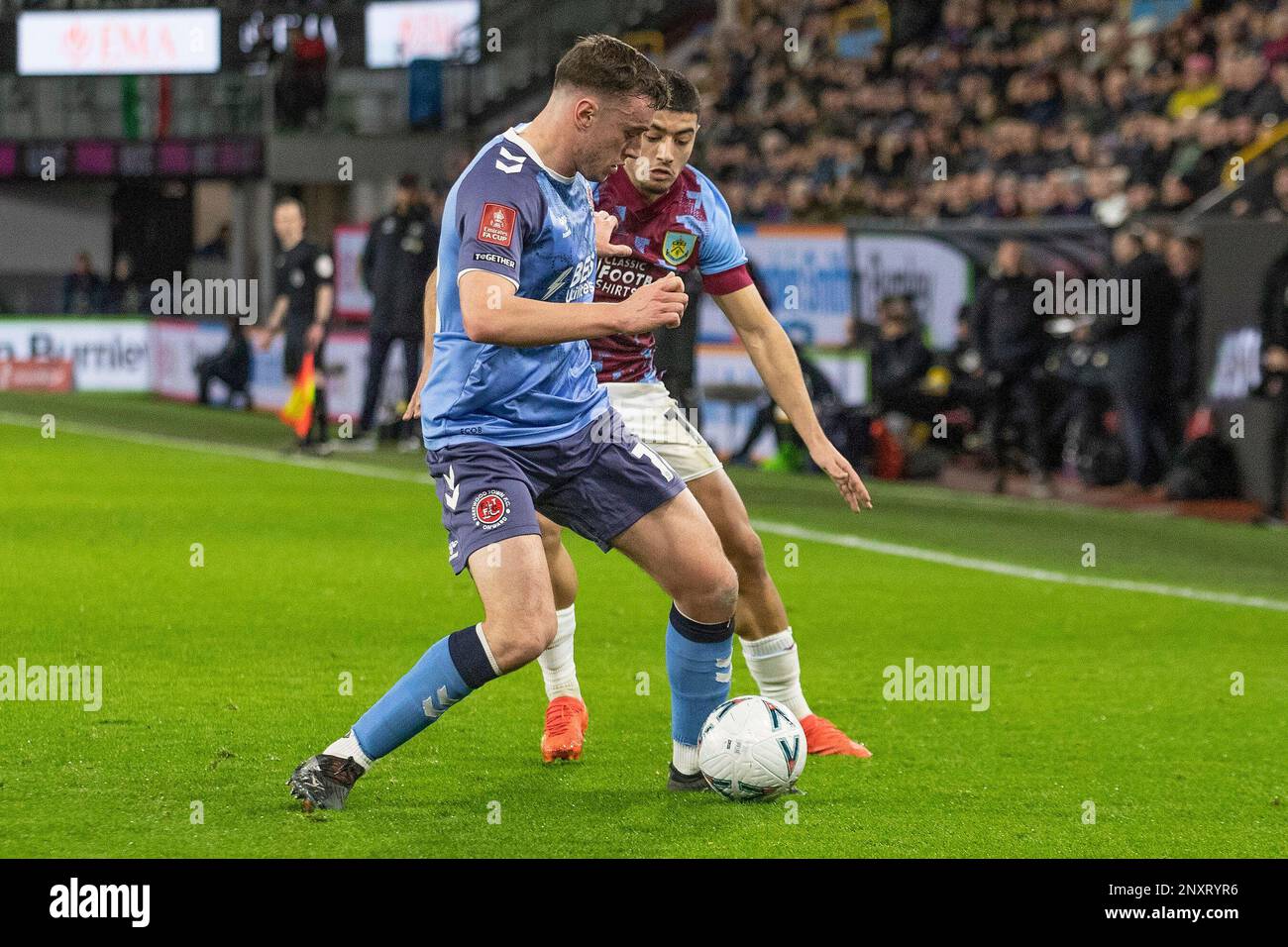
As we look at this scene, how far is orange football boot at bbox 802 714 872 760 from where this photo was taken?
6824 millimetres

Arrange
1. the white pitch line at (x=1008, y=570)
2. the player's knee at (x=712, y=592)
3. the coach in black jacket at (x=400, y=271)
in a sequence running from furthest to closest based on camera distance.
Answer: the coach in black jacket at (x=400, y=271) < the white pitch line at (x=1008, y=570) < the player's knee at (x=712, y=592)

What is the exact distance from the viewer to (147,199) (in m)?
46.8

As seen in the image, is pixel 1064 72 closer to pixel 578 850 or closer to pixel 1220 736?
pixel 1220 736

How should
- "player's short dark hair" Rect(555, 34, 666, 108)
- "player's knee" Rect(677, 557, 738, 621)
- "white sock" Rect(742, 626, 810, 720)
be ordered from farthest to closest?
"white sock" Rect(742, 626, 810, 720), "player's knee" Rect(677, 557, 738, 621), "player's short dark hair" Rect(555, 34, 666, 108)

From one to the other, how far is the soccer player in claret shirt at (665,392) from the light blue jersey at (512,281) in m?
0.70

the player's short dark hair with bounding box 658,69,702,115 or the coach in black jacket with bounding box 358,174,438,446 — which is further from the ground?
the player's short dark hair with bounding box 658,69,702,115

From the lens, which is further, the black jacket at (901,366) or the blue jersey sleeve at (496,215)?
the black jacket at (901,366)

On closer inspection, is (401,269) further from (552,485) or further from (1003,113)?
(552,485)

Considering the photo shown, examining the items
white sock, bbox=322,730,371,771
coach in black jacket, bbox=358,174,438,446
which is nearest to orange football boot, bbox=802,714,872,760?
white sock, bbox=322,730,371,771

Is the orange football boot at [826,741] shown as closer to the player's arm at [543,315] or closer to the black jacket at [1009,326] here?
the player's arm at [543,315]

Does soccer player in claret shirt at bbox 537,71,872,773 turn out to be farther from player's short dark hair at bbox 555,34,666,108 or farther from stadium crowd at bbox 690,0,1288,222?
stadium crowd at bbox 690,0,1288,222
